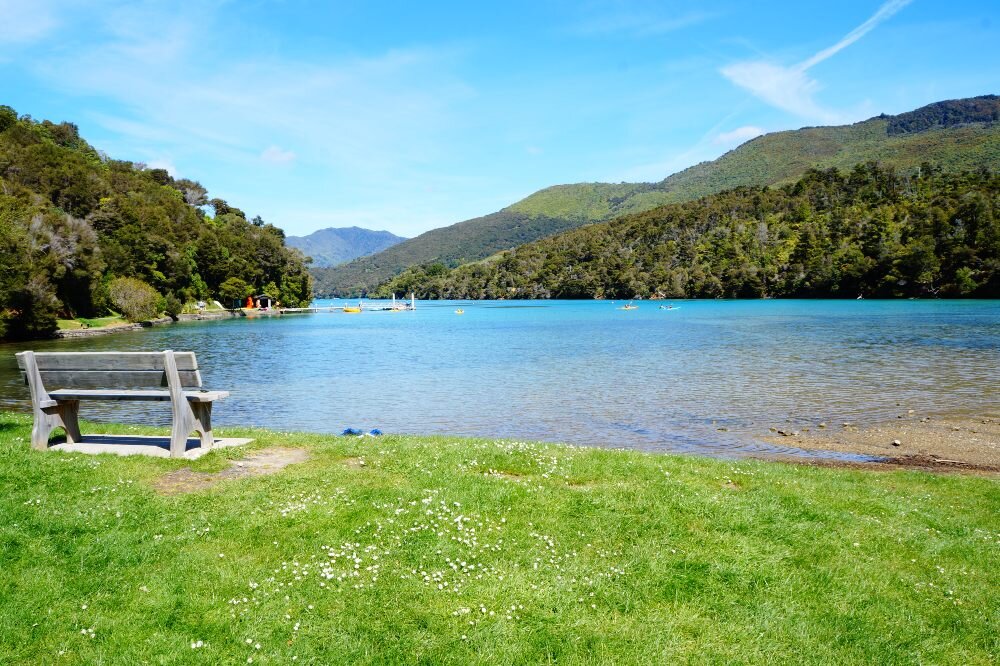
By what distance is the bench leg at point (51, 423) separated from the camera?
33.3 feet

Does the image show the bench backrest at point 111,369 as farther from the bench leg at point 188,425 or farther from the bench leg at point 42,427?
the bench leg at point 42,427

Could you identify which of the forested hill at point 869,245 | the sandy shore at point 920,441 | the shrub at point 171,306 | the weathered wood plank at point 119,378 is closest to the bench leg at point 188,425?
the weathered wood plank at point 119,378

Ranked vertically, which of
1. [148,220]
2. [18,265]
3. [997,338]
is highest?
[148,220]

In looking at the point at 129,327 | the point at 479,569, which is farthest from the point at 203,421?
the point at 129,327

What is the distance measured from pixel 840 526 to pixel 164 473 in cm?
919

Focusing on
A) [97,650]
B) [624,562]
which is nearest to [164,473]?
[97,650]

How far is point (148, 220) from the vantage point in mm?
110812

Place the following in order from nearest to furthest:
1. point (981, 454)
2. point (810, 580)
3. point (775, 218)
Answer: point (810, 580) → point (981, 454) → point (775, 218)

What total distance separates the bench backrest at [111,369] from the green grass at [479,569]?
1.29 metres

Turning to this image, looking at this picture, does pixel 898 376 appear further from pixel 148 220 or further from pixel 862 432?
pixel 148 220

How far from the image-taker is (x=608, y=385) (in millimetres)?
30078

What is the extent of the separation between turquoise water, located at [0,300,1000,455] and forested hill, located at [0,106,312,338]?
7464 mm

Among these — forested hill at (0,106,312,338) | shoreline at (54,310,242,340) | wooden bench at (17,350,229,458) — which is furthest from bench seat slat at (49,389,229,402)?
shoreline at (54,310,242,340)

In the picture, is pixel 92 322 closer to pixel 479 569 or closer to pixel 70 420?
pixel 70 420
